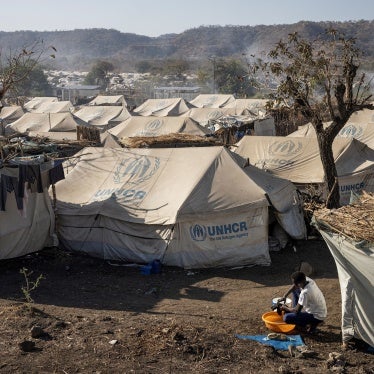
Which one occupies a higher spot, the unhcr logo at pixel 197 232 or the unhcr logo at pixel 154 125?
the unhcr logo at pixel 154 125

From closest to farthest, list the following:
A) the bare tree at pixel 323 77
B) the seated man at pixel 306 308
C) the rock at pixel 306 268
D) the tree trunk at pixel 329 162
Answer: the seated man at pixel 306 308 → the rock at pixel 306 268 → the bare tree at pixel 323 77 → the tree trunk at pixel 329 162

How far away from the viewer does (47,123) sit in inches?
1106

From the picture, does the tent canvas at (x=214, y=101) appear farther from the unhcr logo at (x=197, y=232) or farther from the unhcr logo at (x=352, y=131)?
the unhcr logo at (x=197, y=232)

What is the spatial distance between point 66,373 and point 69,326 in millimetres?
1494

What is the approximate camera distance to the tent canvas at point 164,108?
1391 inches

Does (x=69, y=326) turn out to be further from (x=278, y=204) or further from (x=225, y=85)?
(x=225, y=85)

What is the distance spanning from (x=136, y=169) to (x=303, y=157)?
4703mm

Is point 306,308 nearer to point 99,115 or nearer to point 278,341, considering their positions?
point 278,341

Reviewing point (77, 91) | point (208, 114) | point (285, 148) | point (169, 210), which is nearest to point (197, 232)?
point (169, 210)

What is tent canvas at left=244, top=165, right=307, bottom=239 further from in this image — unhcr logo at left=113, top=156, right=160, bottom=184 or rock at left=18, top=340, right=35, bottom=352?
rock at left=18, top=340, right=35, bottom=352

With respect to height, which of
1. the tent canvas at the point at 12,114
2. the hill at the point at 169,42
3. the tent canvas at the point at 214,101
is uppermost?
the hill at the point at 169,42

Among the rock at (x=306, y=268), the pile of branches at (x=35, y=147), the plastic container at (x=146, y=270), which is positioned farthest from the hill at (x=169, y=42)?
the plastic container at (x=146, y=270)

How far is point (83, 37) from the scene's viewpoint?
183875mm

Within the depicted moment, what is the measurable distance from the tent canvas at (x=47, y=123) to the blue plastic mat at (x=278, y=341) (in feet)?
68.2
